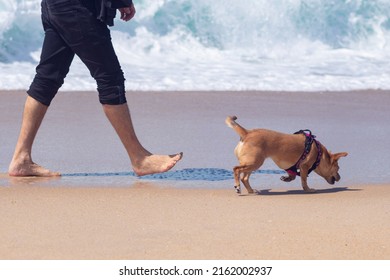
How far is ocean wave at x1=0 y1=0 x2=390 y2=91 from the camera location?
39.0 ft

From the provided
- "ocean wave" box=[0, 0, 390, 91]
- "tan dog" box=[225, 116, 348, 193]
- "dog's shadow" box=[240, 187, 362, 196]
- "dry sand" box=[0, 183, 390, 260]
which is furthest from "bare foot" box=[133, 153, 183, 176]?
"ocean wave" box=[0, 0, 390, 91]

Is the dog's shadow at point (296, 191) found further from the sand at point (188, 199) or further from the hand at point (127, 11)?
the hand at point (127, 11)

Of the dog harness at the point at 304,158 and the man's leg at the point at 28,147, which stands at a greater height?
the dog harness at the point at 304,158

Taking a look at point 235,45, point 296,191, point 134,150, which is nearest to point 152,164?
point 134,150

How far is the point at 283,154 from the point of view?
623 centimetres

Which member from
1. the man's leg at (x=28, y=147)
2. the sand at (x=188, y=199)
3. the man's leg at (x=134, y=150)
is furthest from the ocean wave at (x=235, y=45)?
the man's leg at (x=134, y=150)

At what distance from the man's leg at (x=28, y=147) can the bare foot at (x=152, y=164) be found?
1.71 feet

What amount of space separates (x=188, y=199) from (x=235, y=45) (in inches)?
372

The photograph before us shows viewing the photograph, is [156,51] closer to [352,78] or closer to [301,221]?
[352,78]

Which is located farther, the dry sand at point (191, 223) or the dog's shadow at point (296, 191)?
the dog's shadow at point (296, 191)

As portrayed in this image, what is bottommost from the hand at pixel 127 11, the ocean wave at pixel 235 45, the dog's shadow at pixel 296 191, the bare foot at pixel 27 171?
the ocean wave at pixel 235 45

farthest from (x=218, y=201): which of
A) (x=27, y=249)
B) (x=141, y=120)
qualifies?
(x=141, y=120)

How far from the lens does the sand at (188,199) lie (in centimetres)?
459
